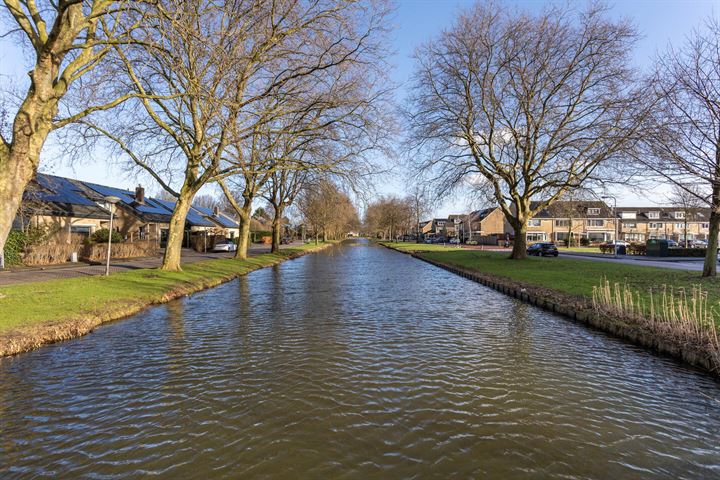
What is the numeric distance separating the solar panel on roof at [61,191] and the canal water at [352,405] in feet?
80.2

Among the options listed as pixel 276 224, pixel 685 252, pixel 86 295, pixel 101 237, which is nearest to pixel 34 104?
pixel 86 295

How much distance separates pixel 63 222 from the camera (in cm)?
2814

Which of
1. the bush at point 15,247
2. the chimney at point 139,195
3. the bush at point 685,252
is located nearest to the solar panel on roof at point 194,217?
the chimney at point 139,195

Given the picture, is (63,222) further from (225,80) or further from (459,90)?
(459,90)

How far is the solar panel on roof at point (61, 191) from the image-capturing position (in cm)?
2825

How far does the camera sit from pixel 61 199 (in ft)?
97.2

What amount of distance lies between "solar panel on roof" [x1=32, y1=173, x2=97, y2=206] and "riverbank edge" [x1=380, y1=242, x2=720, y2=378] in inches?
1165

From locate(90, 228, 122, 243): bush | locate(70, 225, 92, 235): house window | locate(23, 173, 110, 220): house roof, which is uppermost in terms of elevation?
locate(23, 173, 110, 220): house roof

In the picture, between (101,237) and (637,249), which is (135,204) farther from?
(637,249)

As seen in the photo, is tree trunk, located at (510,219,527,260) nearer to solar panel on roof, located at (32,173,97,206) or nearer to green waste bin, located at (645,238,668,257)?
green waste bin, located at (645,238,668,257)

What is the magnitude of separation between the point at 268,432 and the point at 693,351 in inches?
313

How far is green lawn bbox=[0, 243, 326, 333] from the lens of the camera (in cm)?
973

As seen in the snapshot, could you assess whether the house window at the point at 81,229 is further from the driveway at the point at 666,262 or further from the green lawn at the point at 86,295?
the driveway at the point at 666,262

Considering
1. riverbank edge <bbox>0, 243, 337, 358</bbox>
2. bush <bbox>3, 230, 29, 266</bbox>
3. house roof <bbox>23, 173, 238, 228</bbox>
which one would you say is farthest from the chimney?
riverbank edge <bbox>0, 243, 337, 358</bbox>
